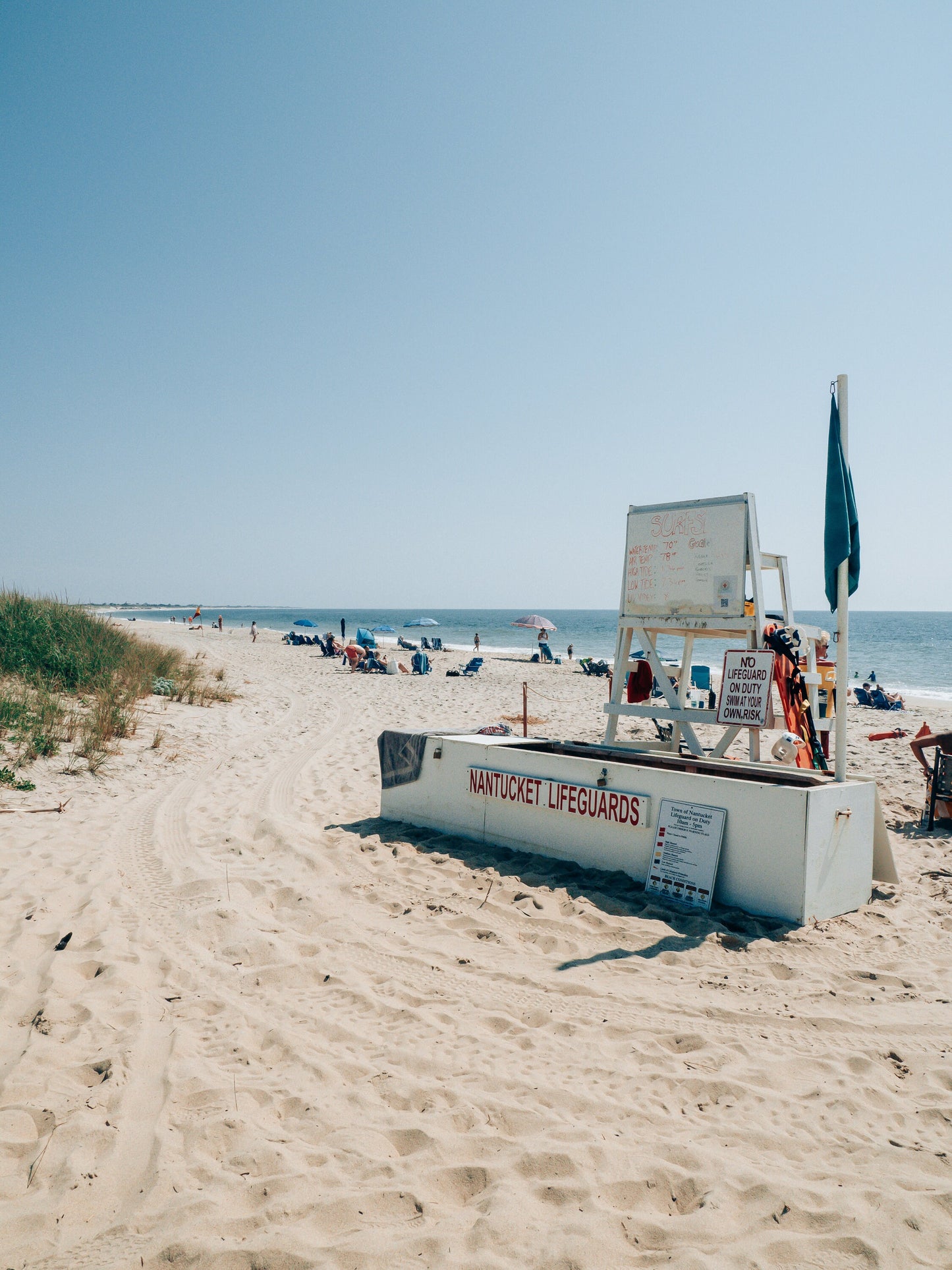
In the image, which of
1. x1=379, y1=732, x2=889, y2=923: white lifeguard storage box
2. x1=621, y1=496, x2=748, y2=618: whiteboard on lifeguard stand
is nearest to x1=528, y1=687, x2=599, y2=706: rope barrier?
x1=621, y1=496, x2=748, y2=618: whiteboard on lifeguard stand

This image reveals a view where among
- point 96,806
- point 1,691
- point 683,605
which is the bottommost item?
point 96,806

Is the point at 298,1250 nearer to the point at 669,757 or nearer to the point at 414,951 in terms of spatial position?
the point at 414,951

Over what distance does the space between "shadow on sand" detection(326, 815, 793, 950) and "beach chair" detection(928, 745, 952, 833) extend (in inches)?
132

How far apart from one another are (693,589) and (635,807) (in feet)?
6.52

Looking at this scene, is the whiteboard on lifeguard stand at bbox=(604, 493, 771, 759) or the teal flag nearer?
the teal flag

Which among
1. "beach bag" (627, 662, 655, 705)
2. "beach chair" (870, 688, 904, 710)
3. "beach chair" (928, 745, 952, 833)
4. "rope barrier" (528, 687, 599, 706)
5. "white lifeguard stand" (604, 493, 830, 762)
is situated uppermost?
"white lifeguard stand" (604, 493, 830, 762)

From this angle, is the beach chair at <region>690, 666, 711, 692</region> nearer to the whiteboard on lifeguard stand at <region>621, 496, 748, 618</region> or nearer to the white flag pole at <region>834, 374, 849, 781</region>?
the whiteboard on lifeguard stand at <region>621, 496, 748, 618</region>

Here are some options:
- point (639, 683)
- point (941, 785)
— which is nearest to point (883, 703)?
point (941, 785)

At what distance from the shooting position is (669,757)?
17.6ft

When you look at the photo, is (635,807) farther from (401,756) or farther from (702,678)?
(702,678)

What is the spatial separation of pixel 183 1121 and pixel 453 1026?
3.46 feet

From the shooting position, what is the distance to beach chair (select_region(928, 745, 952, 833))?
6461 millimetres

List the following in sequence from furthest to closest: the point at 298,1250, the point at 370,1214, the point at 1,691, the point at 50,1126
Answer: the point at 1,691 → the point at 50,1126 → the point at 370,1214 → the point at 298,1250

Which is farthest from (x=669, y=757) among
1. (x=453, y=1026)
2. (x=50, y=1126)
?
(x=50, y=1126)
